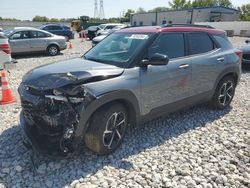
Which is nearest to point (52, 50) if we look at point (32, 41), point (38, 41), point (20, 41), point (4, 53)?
point (38, 41)

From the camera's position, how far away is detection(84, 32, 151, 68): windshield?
3.86 m

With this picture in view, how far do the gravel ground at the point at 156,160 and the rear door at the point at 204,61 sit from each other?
0.72 m

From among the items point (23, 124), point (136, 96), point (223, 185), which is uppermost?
point (136, 96)

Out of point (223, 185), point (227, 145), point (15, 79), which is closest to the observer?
point (223, 185)

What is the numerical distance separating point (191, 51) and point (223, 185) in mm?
2382

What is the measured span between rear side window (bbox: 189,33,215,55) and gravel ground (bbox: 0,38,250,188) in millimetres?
1327

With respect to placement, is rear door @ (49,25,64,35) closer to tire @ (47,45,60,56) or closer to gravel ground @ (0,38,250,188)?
tire @ (47,45,60,56)

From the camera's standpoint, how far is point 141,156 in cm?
368

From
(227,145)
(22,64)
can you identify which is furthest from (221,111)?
(22,64)

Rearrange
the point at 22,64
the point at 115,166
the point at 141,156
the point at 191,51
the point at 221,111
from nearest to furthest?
the point at 115,166 → the point at 141,156 → the point at 191,51 → the point at 221,111 → the point at 22,64

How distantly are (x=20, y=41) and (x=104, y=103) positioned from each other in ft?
35.8

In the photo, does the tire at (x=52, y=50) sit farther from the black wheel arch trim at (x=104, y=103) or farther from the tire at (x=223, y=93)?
the black wheel arch trim at (x=104, y=103)

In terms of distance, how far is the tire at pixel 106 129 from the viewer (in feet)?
A: 11.0

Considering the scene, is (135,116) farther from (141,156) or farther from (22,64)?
(22,64)
